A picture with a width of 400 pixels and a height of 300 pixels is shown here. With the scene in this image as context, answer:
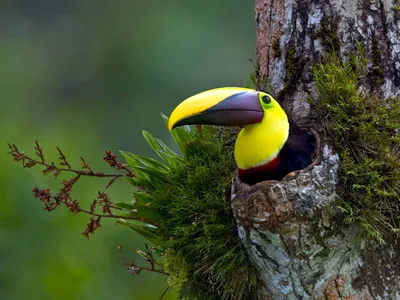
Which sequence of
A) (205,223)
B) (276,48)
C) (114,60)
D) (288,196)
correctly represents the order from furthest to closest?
(114,60) → (276,48) → (205,223) → (288,196)

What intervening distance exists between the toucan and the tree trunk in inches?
1.4

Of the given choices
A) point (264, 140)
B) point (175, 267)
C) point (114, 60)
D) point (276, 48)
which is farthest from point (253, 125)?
point (114, 60)

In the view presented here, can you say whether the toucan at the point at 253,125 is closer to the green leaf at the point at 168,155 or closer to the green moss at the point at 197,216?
the green moss at the point at 197,216

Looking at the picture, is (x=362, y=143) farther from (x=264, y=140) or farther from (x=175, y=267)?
(x=175, y=267)

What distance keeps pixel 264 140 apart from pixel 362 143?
21 centimetres

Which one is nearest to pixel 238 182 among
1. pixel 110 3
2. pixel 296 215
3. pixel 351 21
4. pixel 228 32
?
pixel 296 215

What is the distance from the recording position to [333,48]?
1439 mm

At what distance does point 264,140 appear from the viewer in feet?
4.36

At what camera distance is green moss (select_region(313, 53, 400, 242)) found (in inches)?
51.6

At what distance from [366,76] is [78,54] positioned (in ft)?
14.9

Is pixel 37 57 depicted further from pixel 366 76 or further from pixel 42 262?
pixel 366 76

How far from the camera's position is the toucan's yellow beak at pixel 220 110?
1.29 metres

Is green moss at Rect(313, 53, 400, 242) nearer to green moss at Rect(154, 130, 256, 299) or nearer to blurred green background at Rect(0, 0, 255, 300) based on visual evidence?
green moss at Rect(154, 130, 256, 299)

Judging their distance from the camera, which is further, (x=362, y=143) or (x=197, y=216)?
(x=197, y=216)
